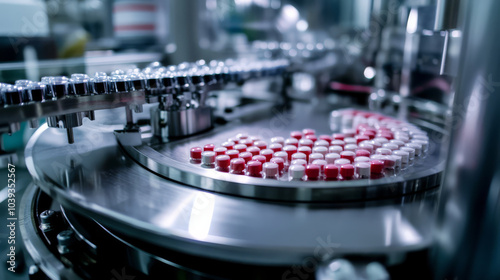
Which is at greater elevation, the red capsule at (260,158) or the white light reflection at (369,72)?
the white light reflection at (369,72)

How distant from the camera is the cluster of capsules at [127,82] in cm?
46

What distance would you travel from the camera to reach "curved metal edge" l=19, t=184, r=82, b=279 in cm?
45

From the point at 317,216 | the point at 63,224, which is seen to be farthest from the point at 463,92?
the point at 63,224

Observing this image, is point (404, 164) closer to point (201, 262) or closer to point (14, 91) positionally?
point (201, 262)

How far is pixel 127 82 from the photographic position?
1.88 feet

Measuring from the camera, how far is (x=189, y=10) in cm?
166

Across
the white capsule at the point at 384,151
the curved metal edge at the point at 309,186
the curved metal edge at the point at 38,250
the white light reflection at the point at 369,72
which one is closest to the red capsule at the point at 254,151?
the curved metal edge at the point at 309,186

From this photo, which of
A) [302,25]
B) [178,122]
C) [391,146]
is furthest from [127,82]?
[302,25]

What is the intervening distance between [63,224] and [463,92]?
22.8 inches

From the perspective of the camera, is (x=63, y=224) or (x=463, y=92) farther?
(x=63, y=224)

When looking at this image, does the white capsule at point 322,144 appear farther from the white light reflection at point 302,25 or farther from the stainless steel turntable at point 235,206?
the white light reflection at point 302,25

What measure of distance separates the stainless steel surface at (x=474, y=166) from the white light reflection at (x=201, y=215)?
25 centimetres

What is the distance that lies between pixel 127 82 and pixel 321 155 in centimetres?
34

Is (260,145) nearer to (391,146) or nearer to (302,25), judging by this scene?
(391,146)
